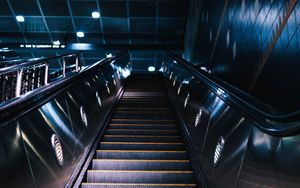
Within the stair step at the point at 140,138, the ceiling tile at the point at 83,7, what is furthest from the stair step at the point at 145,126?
the ceiling tile at the point at 83,7

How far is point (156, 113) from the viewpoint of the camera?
667 cm

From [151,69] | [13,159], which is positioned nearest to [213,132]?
[13,159]

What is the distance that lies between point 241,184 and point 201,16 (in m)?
8.97

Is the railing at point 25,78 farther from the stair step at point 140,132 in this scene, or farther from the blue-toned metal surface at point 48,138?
the stair step at point 140,132

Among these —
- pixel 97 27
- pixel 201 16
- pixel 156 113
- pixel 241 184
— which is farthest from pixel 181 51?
pixel 241 184

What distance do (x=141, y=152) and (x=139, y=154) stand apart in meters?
0.04

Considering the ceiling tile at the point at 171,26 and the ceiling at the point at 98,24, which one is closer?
the ceiling at the point at 98,24

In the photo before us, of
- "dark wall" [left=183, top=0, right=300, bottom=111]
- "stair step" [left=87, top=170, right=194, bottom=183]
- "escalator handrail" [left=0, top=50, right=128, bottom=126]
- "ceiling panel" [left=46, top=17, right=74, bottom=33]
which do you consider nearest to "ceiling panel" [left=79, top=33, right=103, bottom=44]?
"ceiling panel" [left=46, top=17, right=74, bottom=33]

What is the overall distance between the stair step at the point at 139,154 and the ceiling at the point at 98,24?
10.1 meters

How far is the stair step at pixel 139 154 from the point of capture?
4.58 meters

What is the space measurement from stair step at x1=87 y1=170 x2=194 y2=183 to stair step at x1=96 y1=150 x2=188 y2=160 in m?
0.60

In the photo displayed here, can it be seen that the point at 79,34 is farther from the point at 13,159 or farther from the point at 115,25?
the point at 13,159

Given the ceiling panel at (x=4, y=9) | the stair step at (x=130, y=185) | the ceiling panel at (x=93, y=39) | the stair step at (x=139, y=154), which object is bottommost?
the ceiling panel at (x=93, y=39)

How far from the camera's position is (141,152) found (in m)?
4.58
